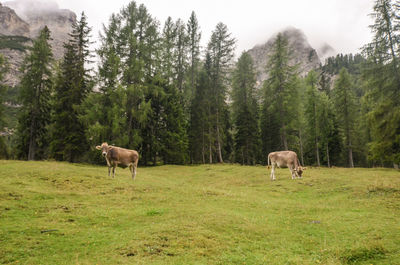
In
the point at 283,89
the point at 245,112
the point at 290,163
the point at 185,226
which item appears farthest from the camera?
the point at 245,112

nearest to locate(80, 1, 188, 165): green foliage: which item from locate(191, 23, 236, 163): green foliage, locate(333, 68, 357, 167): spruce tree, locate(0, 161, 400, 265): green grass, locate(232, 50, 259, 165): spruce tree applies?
locate(191, 23, 236, 163): green foliage

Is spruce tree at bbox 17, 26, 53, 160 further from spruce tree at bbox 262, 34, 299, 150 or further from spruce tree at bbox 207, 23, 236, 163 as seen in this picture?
spruce tree at bbox 262, 34, 299, 150

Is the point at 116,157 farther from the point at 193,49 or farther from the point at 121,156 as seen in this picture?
the point at 193,49

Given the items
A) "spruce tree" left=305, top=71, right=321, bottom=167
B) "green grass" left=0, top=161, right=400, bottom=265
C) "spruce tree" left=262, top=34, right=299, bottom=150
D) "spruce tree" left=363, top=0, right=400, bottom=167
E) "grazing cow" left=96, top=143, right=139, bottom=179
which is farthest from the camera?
"spruce tree" left=305, top=71, right=321, bottom=167

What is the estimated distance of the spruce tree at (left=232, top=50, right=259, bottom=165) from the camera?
44.6 m

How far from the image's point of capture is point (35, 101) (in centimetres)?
3356

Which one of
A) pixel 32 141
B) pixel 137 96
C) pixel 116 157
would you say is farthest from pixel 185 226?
pixel 32 141

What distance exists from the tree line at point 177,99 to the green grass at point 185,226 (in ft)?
59.7

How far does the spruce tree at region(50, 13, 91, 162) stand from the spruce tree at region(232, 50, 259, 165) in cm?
2580

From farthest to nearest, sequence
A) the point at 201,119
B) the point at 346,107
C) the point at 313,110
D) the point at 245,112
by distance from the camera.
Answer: the point at 245,112, the point at 313,110, the point at 346,107, the point at 201,119

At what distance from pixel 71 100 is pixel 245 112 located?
2806 cm

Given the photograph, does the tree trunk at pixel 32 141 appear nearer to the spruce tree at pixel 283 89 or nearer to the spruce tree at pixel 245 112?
the spruce tree at pixel 245 112

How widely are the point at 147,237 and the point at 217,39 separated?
3960 centimetres

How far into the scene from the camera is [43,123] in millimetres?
34406
